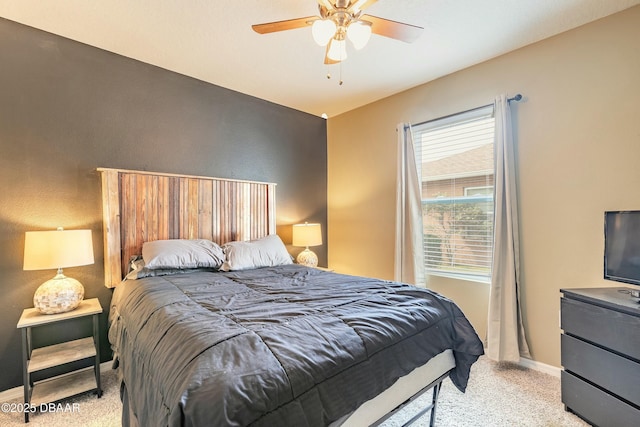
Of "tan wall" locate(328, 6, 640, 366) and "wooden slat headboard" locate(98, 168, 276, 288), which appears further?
"wooden slat headboard" locate(98, 168, 276, 288)

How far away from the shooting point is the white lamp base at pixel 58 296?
202 cm

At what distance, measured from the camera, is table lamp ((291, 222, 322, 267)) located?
11.8ft

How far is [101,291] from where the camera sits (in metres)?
2.51

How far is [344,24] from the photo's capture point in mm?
1690

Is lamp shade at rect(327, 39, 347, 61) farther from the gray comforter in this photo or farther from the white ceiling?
the gray comforter

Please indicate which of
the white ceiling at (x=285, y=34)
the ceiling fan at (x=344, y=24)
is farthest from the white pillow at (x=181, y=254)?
the ceiling fan at (x=344, y=24)

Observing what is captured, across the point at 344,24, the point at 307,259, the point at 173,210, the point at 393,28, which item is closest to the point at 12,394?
the point at 173,210

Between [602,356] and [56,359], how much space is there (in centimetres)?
350

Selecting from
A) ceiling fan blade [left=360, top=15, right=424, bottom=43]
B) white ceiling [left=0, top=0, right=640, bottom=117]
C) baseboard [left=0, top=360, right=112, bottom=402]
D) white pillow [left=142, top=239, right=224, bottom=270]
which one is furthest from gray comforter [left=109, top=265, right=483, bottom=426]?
white ceiling [left=0, top=0, right=640, bottom=117]

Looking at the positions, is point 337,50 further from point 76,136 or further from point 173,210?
point 76,136

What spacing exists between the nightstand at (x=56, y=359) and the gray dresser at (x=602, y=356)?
10.5ft

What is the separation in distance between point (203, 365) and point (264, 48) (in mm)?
2496

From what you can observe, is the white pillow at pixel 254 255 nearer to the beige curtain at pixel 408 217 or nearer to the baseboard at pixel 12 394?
the beige curtain at pixel 408 217

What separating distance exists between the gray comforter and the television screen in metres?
1.00
